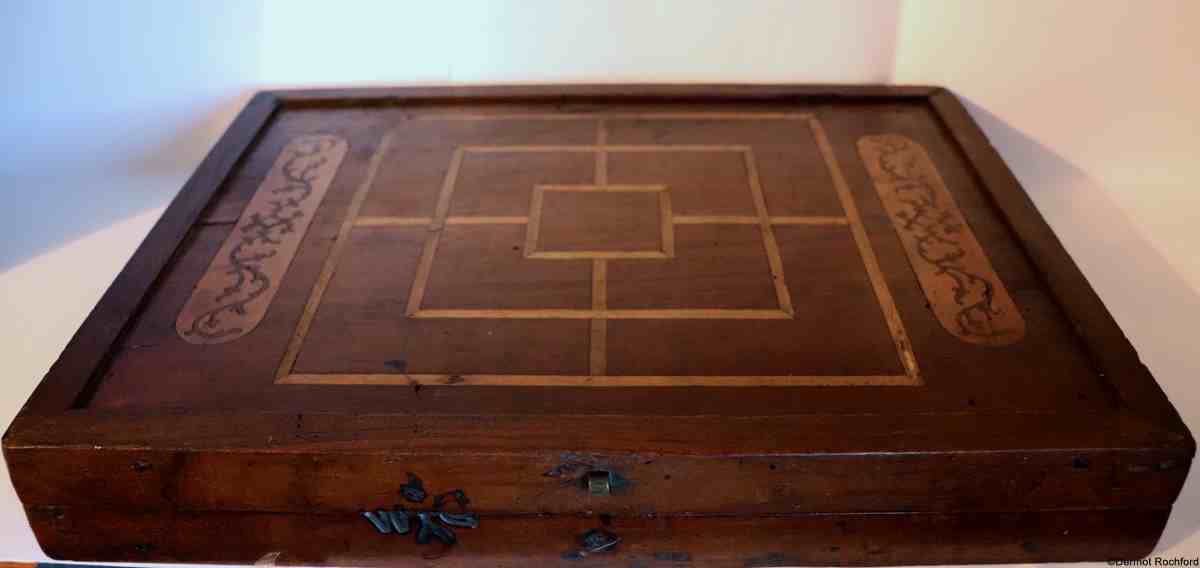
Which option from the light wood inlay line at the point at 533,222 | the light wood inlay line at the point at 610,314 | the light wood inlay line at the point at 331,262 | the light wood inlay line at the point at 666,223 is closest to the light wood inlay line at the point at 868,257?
the light wood inlay line at the point at 610,314

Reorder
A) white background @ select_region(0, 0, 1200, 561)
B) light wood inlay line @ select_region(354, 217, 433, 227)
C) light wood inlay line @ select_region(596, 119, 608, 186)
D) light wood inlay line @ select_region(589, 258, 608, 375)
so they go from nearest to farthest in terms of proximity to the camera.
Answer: light wood inlay line @ select_region(589, 258, 608, 375) → light wood inlay line @ select_region(354, 217, 433, 227) → light wood inlay line @ select_region(596, 119, 608, 186) → white background @ select_region(0, 0, 1200, 561)

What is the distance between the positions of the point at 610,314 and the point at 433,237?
272 mm

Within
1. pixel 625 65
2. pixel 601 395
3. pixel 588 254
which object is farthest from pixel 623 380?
pixel 625 65

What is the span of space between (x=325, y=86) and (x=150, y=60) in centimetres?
27

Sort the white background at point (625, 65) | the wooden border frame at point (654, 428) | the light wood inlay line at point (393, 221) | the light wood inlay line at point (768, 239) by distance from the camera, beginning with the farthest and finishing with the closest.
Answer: the white background at point (625, 65)
the light wood inlay line at point (393, 221)
the light wood inlay line at point (768, 239)
the wooden border frame at point (654, 428)

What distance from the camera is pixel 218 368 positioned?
3.45 feet

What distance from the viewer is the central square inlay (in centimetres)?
124

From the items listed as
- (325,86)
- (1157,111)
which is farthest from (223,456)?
(1157,111)

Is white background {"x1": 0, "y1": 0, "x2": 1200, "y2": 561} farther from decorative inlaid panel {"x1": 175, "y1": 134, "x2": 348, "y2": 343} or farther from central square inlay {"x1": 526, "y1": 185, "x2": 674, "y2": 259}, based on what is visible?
central square inlay {"x1": 526, "y1": 185, "x2": 674, "y2": 259}

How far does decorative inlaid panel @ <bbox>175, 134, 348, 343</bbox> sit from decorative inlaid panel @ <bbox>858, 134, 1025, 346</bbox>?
2.39 ft

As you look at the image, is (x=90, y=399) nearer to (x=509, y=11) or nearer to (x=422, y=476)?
(x=422, y=476)

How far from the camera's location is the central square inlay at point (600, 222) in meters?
1.24

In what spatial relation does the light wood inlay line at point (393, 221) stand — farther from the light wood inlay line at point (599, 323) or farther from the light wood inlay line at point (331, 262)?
the light wood inlay line at point (599, 323)

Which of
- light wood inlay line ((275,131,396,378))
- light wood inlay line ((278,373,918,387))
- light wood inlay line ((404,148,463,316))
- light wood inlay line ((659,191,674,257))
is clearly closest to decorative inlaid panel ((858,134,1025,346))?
light wood inlay line ((278,373,918,387))
